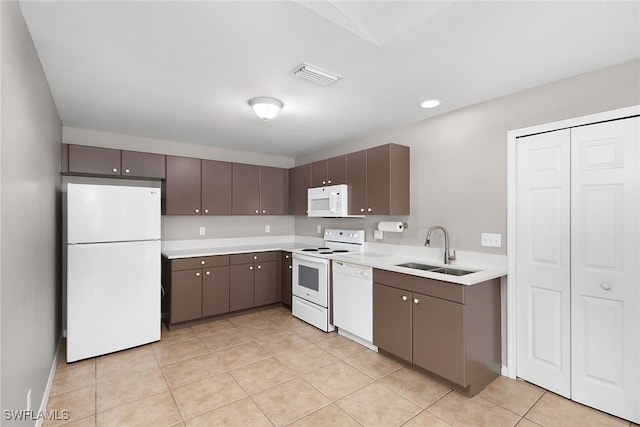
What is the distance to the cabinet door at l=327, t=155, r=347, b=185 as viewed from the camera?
12.2 feet

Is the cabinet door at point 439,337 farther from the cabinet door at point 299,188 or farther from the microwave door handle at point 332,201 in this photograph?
the cabinet door at point 299,188

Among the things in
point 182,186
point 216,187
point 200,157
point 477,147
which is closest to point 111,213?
point 182,186

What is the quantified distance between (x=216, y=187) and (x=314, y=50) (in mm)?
2685

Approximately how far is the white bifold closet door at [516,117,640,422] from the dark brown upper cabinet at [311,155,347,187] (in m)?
1.84

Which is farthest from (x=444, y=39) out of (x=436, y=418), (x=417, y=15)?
(x=436, y=418)

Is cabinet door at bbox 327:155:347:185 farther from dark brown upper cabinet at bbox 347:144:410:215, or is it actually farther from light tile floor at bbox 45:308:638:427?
light tile floor at bbox 45:308:638:427

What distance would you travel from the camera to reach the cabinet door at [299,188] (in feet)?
14.4

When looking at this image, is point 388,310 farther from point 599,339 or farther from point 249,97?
point 249,97

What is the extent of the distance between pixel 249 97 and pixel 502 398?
300 centimetres

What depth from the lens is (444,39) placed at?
1731 millimetres

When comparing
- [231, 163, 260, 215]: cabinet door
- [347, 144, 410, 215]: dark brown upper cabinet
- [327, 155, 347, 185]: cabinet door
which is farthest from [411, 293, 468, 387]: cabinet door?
[231, 163, 260, 215]: cabinet door

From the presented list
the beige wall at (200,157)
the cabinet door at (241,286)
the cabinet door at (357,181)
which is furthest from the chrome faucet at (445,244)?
the beige wall at (200,157)

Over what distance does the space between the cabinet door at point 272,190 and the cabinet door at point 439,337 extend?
2.67 meters

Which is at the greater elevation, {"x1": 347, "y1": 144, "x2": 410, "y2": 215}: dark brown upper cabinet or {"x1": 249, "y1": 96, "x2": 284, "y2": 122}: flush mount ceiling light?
{"x1": 249, "y1": 96, "x2": 284, "y2": 122}: flush mount ceiling light
